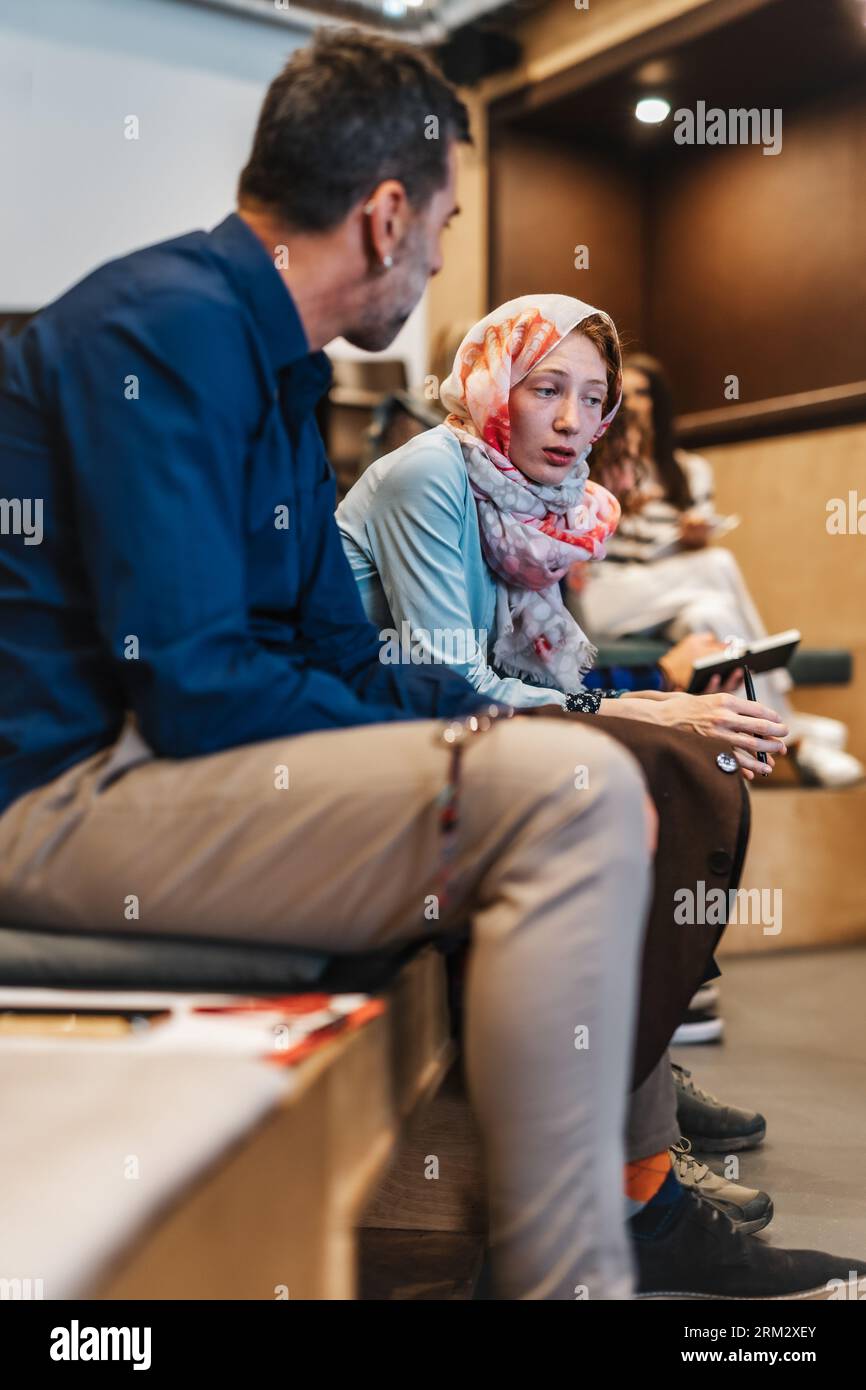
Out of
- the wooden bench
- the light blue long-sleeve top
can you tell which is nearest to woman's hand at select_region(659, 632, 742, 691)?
the light blue long-sleeve top

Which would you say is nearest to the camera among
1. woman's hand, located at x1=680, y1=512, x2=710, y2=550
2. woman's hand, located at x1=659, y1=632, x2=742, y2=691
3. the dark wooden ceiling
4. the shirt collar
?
the shirt collar

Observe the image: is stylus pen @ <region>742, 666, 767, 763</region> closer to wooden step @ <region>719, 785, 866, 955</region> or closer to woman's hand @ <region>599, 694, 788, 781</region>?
woman's hand @ <region>599, 694, 788, 781</region>

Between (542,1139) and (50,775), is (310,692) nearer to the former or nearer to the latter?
(50,775)

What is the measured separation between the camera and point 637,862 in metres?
0.74

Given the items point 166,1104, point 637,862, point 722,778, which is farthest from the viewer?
point 722,778

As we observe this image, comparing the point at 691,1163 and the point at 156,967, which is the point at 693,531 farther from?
the point at 156,967

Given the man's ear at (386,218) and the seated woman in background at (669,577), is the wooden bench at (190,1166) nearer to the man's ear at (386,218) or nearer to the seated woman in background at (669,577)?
the man's ear at (386,218)

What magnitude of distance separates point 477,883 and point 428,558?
53cm

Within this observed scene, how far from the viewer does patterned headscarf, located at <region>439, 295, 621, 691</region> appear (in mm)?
1252

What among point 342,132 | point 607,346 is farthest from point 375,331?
point 607,346

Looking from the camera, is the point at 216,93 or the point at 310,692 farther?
the point at 216,93

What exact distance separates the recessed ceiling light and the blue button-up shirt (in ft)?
11.2
